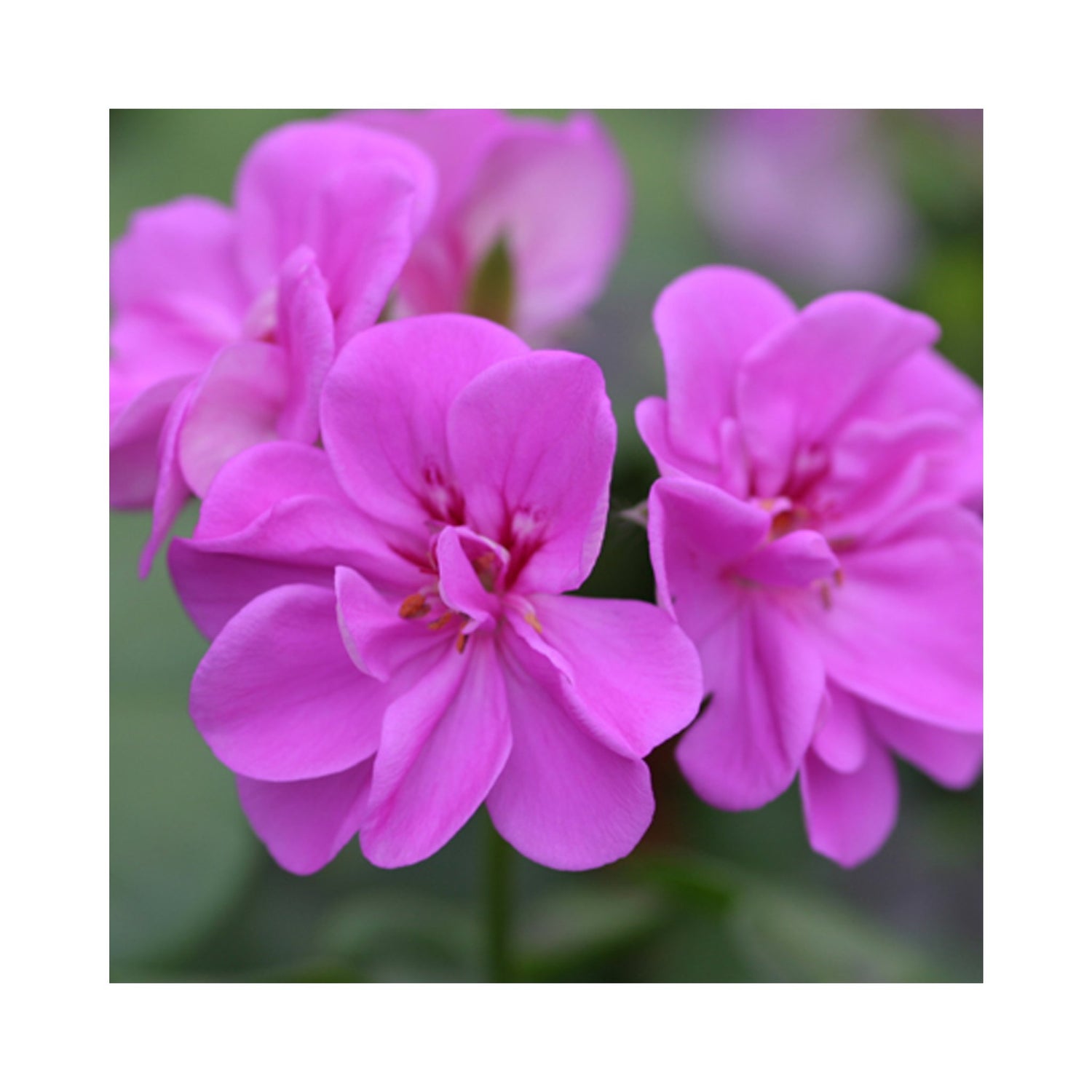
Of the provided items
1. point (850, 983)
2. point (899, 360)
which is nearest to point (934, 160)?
point (899, 360)

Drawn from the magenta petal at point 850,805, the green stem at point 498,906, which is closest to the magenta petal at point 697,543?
the magenta petal at point 850,805

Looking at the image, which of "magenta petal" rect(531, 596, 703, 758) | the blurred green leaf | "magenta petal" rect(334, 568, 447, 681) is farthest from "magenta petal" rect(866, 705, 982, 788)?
the blurred green leaf

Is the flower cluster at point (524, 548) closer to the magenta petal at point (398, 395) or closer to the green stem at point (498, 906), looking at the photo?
the magenta petal at point (398, 395)

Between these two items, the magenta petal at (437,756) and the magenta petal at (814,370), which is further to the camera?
the magenta petal at (814,370)

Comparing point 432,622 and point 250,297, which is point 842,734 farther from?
point 250,297

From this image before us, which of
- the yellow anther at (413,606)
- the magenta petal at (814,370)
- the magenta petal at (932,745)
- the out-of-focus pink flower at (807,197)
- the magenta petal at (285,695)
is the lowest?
the magenta petal at (932,745)

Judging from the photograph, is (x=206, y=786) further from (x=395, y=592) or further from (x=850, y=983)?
(x=850, y=983)

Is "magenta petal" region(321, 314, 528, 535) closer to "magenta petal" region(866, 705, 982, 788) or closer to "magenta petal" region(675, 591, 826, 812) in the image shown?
Answer: "magenta petal" region(675, 591, 826, 812)

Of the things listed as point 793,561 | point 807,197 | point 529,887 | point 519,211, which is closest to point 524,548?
point 793,561
